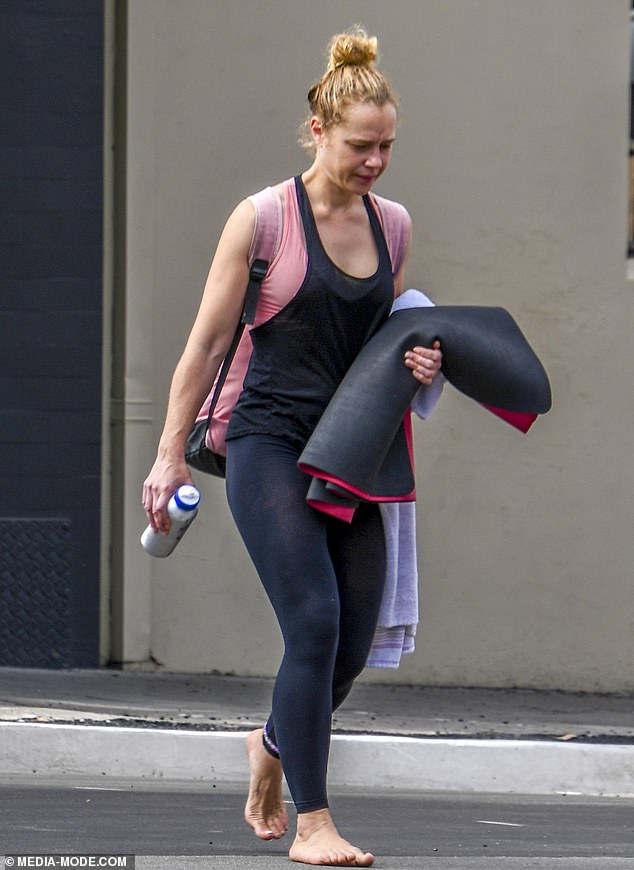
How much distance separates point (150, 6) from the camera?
301 inches

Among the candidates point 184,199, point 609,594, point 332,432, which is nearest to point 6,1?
point 184,199

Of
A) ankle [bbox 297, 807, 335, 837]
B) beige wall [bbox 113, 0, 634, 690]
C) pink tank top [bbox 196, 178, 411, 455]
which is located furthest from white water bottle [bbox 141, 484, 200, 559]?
beige wall [bbox 113, 0, 634, 690]

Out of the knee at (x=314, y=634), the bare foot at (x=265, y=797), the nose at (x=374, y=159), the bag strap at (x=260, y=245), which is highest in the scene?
the nose at (x=374, y=159)

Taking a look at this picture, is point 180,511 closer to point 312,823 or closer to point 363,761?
point 312,823

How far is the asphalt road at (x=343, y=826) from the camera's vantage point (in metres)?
3.99

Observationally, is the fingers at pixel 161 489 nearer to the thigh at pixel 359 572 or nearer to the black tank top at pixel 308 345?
the black tank top at pixel 308 345

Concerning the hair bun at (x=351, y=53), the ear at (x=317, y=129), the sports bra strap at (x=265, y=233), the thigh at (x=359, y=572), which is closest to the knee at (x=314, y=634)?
the thigh at (x=359, y=572)

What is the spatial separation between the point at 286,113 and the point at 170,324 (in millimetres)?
1180

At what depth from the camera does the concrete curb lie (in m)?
5.90

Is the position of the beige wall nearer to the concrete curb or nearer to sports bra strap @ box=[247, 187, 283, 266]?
the concrete curb

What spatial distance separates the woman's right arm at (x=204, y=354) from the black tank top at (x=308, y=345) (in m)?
0.09

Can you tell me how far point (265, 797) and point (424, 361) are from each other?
116 centimetres

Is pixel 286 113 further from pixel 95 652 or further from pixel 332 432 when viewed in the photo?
pixel 332 432

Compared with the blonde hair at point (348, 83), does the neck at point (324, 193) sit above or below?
below
